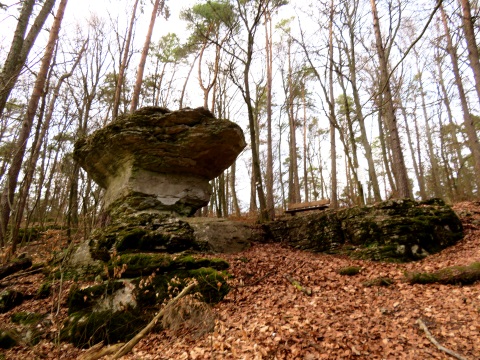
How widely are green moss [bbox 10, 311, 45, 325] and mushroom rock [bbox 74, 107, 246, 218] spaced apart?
315 centimetres

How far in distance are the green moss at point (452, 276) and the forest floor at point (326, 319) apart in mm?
126

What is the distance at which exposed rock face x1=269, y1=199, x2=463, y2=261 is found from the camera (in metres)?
6.01

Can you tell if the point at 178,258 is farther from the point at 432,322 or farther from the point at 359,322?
the point at 432,322

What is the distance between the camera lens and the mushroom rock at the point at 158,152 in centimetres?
801

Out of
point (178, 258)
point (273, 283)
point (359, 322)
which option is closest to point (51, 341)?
point (178, 258)

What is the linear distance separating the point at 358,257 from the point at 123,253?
17.3ft

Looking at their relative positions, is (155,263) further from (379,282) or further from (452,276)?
(452,276)

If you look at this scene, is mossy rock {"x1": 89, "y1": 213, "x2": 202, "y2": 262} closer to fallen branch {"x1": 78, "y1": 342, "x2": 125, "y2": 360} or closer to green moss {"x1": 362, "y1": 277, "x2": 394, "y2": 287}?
fallen branch {"x1": 78, "y1": 342, "x2": 125, "y2": 360}

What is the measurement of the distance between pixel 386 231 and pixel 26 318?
7.55 metres

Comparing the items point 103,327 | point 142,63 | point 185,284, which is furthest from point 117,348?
point 142,63

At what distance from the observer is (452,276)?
4199 millimetres

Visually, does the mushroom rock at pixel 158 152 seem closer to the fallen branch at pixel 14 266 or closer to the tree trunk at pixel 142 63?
the tree trunk at pixel 142 63

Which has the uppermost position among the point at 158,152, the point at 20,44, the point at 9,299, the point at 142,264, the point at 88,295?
the point at 20,44

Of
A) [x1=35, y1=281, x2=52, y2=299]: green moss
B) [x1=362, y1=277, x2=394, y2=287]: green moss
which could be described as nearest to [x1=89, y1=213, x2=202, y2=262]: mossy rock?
[x1=35, y1=281, x2=52, y2=299]: green moss
